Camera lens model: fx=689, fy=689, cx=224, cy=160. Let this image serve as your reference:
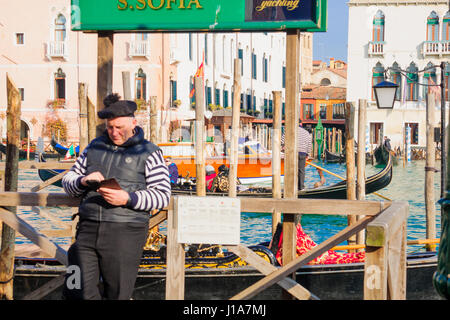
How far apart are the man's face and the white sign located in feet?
1.19

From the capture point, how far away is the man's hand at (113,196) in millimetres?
2459

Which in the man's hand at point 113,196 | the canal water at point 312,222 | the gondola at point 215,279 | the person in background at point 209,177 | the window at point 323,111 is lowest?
the canal water at point 312,222

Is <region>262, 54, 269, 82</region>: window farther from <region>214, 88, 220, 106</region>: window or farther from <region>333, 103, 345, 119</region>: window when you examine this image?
<region>333, 103, 345, 119</region>: window

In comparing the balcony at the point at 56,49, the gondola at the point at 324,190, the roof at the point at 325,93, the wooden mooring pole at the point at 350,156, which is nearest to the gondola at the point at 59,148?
the balcony at the point at 56,49

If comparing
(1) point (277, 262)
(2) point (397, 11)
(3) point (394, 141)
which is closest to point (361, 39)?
(2) point (397, 11)

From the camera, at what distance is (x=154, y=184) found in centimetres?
261

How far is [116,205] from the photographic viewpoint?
252 cm

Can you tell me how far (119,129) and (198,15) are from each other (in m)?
0.92

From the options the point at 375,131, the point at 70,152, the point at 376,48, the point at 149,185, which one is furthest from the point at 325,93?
the point at 149,185

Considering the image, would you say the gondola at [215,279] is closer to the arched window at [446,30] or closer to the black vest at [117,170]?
the black vest at [117,170]

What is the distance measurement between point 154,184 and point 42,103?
19097mm

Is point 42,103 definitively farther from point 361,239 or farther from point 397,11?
point 361,239

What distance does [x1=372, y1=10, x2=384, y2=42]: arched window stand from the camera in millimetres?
24703

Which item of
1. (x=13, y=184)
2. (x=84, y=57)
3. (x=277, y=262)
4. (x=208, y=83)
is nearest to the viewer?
(x=13, y=184)
